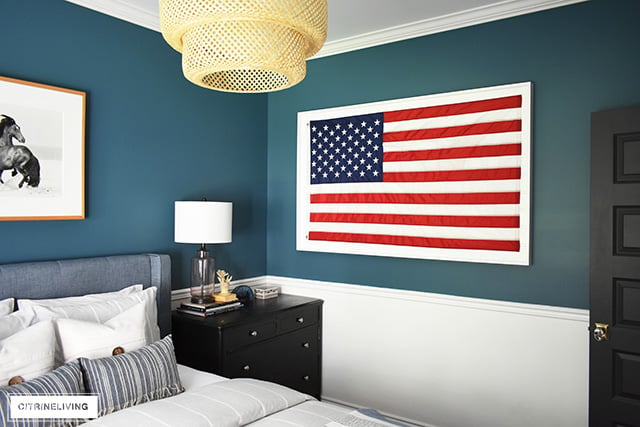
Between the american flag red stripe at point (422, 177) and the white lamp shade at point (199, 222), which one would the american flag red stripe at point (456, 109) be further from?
the white lamp shade at point (199, 222)

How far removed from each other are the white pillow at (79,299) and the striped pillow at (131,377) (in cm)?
51

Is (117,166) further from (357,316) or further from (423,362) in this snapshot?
(423,362)

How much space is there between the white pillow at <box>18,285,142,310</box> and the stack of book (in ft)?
1.38

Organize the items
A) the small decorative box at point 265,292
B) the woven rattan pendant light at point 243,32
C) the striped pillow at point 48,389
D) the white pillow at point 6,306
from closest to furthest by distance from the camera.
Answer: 1. the woven rattan pendant light at point 243,32
2. the striped pillow at point 48,389
3. the white pillow at point 6,306
4. the small decorative box at point 265,292

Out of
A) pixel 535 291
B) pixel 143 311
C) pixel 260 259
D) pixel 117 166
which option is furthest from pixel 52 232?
pixel 535 291

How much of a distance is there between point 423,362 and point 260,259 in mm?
1533

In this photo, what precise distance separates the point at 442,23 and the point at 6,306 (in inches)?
117

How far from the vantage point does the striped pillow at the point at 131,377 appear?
203cm

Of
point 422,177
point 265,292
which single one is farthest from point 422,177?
point 265,292

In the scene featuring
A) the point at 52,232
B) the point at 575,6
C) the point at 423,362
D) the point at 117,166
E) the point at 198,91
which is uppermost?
the point at 575,6

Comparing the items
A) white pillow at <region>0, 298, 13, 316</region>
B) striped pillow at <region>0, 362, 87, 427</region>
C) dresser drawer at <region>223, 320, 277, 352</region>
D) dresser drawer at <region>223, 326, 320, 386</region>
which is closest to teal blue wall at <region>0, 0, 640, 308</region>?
white pillow at <region>0, 298, 13, 316</region>

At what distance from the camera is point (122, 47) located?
312 cm

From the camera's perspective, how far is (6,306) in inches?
93.1

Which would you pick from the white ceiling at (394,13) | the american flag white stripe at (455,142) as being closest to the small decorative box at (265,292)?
the american flag white stripe at (455,142)
